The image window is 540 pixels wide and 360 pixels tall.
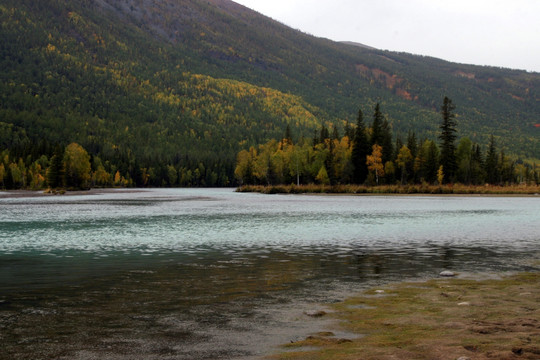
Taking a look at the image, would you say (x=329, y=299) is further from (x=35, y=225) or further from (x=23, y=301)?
(x=35, y=225)

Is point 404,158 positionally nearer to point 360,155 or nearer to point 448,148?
point 360,155

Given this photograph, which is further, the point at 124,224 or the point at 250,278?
the point at 124,224

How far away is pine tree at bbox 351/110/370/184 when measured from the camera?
141750 millimetres

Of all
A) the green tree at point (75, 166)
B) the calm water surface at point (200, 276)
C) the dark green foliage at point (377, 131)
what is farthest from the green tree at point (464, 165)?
the green tree at point (75, 166)

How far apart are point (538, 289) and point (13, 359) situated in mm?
15044

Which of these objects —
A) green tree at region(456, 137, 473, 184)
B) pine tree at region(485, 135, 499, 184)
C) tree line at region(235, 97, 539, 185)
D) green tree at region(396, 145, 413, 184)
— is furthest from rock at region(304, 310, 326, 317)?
pine tree at region(485, 135, 499, 184)

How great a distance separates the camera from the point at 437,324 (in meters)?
12.7

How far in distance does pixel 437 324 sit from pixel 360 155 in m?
131

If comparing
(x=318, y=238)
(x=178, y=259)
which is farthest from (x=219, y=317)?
(x=318, y=238)

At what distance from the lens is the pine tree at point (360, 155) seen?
465 feet

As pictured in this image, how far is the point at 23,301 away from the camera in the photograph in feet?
53.6

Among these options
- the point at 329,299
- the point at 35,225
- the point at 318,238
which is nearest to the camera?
the point at 329,299

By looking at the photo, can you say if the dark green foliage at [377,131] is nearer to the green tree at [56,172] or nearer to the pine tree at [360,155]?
the pine tree at [360,155]

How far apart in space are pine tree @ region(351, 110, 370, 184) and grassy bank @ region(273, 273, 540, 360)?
124863mm
